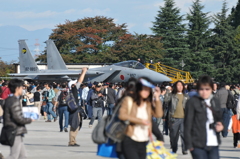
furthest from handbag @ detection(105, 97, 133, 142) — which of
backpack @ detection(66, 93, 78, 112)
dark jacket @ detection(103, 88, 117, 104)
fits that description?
dark jacket @ detection(103, 88, 117, 104)

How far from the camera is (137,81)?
6.59 metres

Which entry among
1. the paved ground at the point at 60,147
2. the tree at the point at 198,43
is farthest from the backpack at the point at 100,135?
the tree at the point at 198,43

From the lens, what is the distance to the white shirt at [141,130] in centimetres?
652

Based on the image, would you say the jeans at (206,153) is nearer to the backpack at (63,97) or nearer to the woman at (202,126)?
the woman at (202,126)

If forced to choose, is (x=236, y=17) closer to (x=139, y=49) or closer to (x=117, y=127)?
(x=139, y=49)

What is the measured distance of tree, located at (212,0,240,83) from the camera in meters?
66.9

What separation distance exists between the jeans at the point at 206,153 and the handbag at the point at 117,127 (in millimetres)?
968

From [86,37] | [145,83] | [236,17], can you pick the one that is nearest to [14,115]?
[145,83]

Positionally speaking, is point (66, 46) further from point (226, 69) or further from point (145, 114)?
point (145, 114)

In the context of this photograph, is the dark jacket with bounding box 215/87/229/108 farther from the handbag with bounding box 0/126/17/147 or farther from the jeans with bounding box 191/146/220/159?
the jeans with bounding box 191/146/220/159

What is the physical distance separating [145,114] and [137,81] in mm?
418

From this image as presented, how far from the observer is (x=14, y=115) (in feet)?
25.9

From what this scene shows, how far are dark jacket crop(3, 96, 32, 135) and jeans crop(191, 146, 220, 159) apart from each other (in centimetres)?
262

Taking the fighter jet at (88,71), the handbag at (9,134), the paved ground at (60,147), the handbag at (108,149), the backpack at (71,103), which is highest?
the fighter jet at (88,71)
